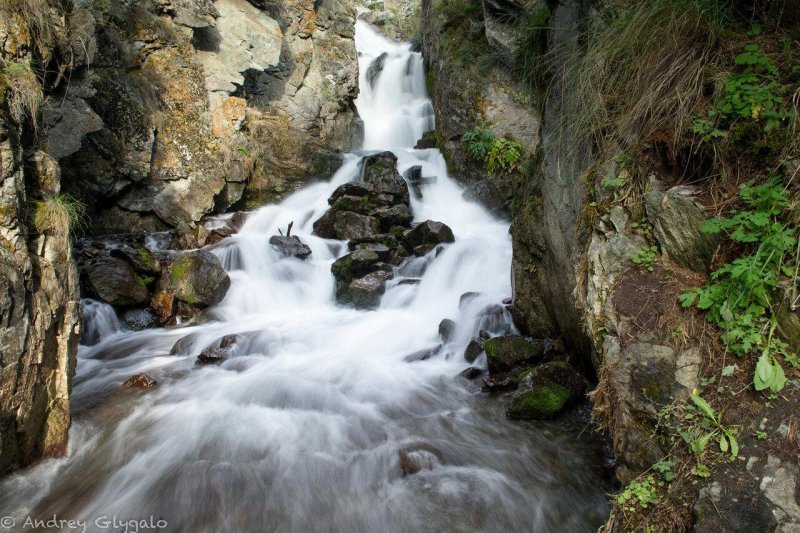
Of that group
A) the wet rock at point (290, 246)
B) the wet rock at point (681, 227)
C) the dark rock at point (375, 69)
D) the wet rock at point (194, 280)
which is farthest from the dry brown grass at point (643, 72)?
the dark rock at point (375, 69)

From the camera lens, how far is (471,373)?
241 inches

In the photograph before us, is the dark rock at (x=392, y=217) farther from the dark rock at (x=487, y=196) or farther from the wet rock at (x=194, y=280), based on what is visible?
the wet rock at (x=194, y=280)

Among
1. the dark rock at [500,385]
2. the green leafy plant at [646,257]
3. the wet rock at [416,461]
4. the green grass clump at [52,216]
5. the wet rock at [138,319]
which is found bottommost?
the wet rock at [138,319]

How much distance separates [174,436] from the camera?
15.8 feet

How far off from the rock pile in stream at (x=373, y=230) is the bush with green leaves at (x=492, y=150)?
2250 mm

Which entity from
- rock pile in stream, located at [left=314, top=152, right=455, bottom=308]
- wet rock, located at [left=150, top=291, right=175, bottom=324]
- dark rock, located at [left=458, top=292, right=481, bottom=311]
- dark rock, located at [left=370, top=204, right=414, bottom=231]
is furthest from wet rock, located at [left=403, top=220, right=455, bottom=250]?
wet rock, located at [left=150, top=291, right=175, bottom=324]

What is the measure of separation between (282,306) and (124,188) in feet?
16.3

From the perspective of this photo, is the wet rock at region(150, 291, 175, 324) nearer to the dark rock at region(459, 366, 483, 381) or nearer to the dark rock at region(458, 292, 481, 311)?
the dark rock at region(458, 292, 481, 311)

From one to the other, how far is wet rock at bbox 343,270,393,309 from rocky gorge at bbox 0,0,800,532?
0.20 ft

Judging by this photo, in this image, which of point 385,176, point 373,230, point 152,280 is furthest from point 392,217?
point 152,280

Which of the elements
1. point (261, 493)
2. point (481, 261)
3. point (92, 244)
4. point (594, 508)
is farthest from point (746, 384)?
point (92, 244)

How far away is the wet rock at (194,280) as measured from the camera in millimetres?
8680

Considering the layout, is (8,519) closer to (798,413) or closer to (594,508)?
(594,508)

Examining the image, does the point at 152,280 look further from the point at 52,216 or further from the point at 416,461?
the point at 416,461
